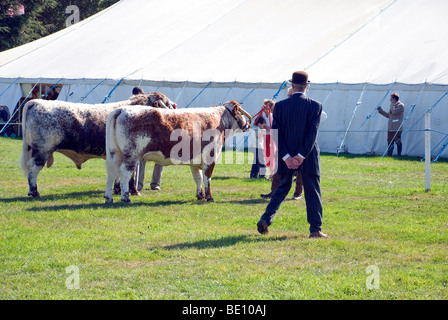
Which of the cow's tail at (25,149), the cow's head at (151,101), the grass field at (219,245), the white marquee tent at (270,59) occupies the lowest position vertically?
the grass field at (219,245)

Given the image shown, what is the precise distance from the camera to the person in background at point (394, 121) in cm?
1741

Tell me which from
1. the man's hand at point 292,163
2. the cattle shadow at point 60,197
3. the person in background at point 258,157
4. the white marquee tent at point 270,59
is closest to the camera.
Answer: the man's hand at point 292,163

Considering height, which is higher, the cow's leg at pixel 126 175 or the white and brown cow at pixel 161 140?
the white and brown cow at pixel 161 140

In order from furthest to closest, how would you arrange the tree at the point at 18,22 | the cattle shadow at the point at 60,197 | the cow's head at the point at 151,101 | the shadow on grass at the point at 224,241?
the tree at the point at 18,22
the cow's head at the point at 151,101
the cattle shadow at the point at 60,197
the shadow on grass at the point at 224,241

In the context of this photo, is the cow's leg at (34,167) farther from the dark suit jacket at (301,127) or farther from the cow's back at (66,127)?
the dark suit jacket at (301,127)

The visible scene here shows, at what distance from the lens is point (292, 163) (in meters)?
7.51

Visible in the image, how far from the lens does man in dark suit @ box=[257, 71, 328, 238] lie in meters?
7.56

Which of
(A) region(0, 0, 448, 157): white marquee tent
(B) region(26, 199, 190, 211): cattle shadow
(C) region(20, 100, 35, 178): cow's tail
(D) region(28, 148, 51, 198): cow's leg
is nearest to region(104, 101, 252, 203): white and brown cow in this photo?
(B) region(26, 199, 190, 211): cattle shadow

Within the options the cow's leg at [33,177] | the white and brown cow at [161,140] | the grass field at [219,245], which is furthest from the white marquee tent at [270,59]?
the cow's leg at [33,177]

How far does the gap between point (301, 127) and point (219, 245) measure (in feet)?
5.27

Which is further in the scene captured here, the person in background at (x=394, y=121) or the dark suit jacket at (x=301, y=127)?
the person in background at (x=394, y=121)

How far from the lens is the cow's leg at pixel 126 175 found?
10.1 m

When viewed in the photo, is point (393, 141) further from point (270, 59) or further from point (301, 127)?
point (301, 127)

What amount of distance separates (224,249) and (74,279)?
69.3 inches
